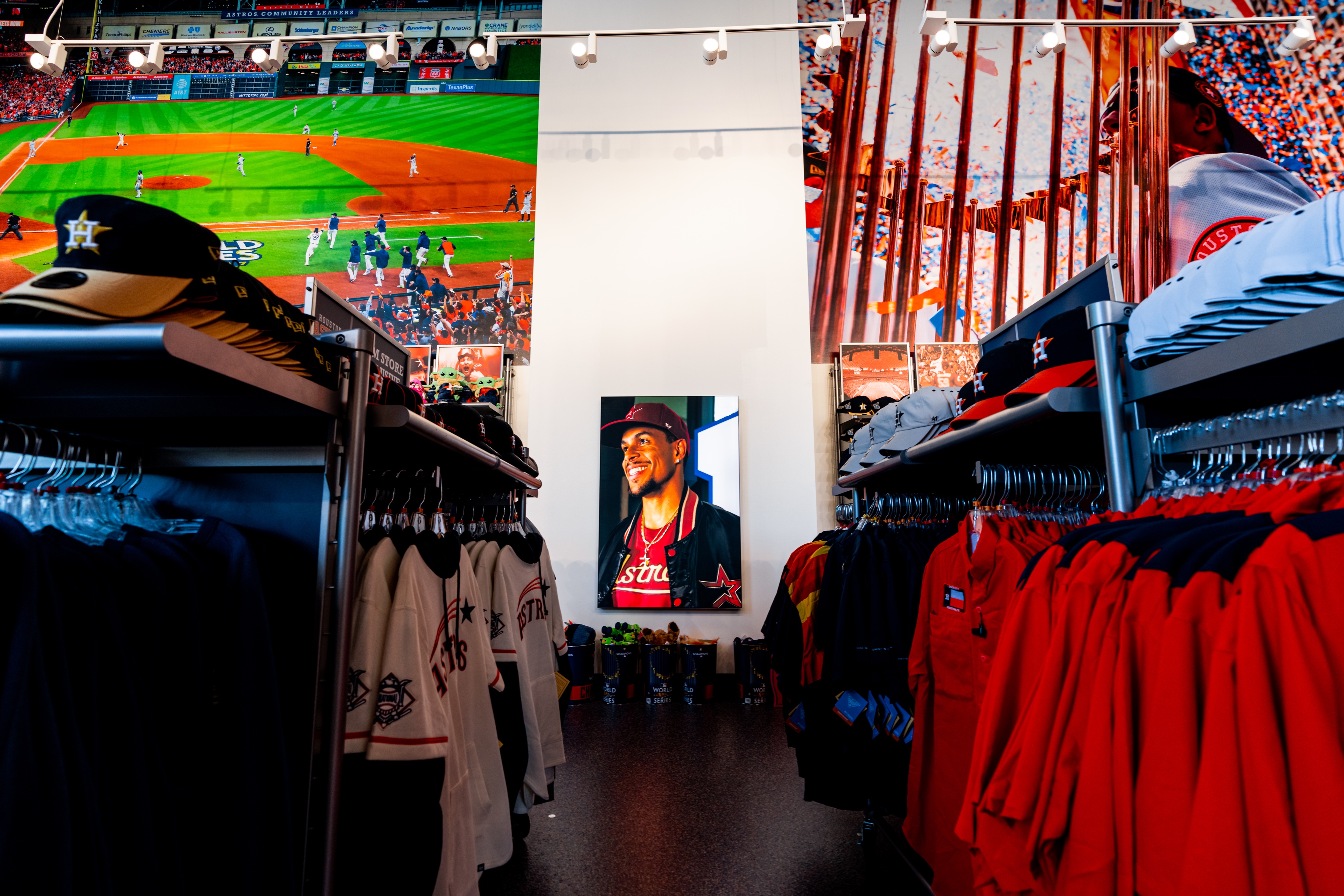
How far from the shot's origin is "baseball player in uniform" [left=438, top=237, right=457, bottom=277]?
18.6 feet

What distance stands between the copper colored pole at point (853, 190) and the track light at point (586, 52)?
2.19 meters

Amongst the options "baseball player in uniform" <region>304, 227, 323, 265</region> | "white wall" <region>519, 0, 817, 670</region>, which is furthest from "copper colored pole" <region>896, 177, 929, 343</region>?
"baseball player in uniform" <region>304, 227, 323, 265</region>

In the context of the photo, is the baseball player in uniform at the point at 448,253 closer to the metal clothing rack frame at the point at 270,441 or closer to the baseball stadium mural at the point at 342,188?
the baseball stadium mural at the point at 342,188

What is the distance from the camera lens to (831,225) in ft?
18.3

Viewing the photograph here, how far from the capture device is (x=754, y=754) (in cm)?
349

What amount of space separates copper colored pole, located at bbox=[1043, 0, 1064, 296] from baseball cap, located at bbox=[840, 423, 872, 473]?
3.08m

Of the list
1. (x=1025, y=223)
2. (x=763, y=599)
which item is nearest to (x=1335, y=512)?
(x=763, y=599)

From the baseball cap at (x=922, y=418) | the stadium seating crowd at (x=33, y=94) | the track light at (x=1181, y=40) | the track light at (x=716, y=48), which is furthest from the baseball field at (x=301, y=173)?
the track light at (x=1181, y=40)

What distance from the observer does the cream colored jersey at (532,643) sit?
78.1 inches

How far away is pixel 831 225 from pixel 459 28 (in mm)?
3672

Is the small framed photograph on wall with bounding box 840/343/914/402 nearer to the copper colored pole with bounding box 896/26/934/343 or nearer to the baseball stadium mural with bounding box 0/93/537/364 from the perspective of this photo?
the copper colored pole with bounding box 896/26/934/343

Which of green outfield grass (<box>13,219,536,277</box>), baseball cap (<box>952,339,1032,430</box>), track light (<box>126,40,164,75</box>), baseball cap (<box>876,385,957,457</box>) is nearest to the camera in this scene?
baseball cap (<box>952,339,1032,430</box>)

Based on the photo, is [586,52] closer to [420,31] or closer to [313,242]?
[420,31]

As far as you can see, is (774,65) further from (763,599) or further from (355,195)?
(763,599)
